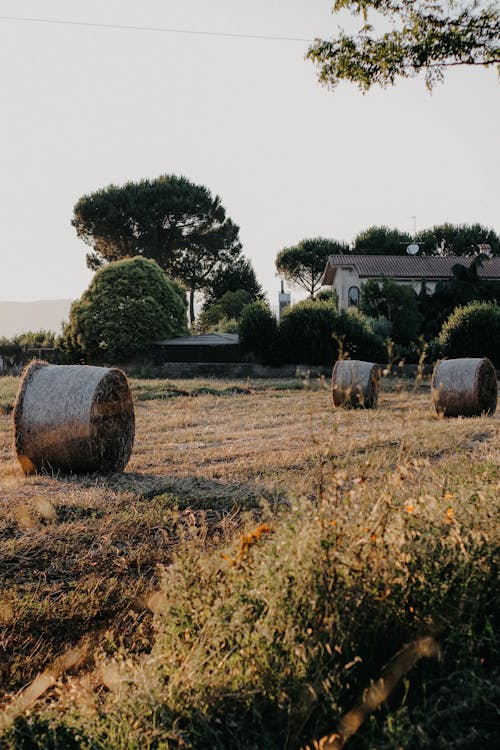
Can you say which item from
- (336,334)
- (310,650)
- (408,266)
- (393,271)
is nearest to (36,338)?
(336,334)

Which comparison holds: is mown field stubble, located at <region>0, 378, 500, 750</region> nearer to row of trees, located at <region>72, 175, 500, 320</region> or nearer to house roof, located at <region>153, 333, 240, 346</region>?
house roof, located at <region>153, 333, 240, 346</region>

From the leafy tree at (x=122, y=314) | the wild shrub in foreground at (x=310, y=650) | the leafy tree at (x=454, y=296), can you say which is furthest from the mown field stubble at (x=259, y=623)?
the leafy tree at (x=454, y=296)

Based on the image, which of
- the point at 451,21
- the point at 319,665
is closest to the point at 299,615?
the point at 319,665

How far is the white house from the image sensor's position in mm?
44406

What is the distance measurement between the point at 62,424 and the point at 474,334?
2096 cm

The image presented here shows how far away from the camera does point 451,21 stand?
1291 centimetres

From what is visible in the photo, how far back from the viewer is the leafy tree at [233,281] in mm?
52406

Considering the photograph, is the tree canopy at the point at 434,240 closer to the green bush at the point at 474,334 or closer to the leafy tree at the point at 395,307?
the leafy tree at the point at 395,307

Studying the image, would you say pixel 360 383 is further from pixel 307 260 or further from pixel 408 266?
pixel 307 260

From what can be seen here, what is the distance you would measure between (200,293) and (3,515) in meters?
49.1

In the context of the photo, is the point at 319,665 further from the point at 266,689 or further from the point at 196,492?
the point at 196,492

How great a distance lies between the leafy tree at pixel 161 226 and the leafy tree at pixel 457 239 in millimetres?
18798

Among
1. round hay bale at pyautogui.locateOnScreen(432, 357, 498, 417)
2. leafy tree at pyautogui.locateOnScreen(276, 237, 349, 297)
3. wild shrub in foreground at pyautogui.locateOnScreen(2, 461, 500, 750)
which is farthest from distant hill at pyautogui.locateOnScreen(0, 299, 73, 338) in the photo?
wild shrub in foreground at pyautogui.locateOnScreen(2, 461, 500, 750)

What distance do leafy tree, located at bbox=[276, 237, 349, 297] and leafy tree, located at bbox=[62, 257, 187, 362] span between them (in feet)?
109
